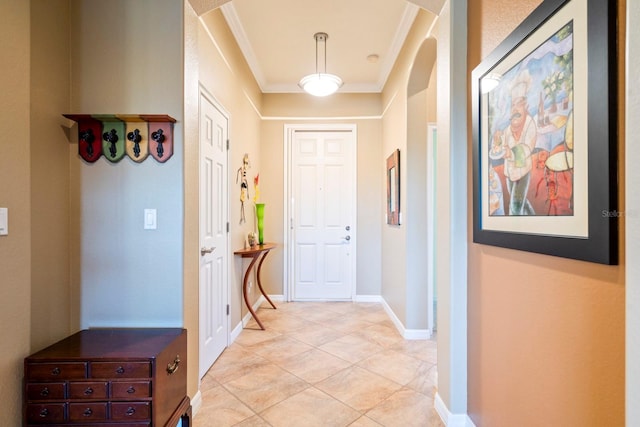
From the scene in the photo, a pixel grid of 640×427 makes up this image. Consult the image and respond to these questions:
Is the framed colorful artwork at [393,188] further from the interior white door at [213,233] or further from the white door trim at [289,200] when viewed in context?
the interior white door at [213,233]

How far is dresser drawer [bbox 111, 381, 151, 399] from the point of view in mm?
1403

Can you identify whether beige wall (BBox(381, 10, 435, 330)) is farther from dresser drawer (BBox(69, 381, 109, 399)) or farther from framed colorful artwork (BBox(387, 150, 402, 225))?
dresser drawer (BBox(69, 381, 109, 399))

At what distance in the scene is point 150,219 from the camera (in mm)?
1808

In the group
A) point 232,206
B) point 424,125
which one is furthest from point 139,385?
point 424,125

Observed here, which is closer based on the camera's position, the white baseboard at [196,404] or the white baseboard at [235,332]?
the white baseboard at [196,404]

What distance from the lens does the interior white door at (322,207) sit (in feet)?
15.3

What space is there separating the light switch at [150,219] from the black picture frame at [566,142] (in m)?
1.73

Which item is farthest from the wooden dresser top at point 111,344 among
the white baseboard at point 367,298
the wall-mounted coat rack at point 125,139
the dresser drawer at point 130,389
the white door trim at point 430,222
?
the white baseboard at point 367,298

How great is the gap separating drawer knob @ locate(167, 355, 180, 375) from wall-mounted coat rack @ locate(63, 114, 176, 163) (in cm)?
104

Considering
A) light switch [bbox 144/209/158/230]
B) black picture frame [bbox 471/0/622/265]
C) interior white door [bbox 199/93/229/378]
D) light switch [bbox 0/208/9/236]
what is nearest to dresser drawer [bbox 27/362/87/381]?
light switch [bbox 0/208/9/236]

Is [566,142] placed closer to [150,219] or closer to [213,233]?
[150,219]

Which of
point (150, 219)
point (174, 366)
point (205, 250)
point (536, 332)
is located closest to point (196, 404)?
point (174, 366)

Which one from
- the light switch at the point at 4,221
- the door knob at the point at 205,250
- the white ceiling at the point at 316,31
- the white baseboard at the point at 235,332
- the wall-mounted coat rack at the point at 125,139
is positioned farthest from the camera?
the white baseboard at the point at 235,332

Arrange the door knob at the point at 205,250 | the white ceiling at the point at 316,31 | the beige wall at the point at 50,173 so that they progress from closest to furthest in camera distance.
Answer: the beige wall at the point at 50,173 < the door knob at the point at 205,250 < the white ceiling at the point at 316,31
